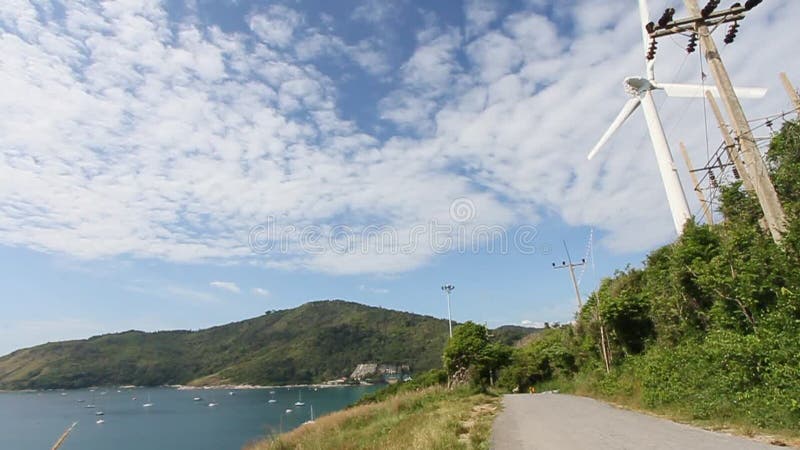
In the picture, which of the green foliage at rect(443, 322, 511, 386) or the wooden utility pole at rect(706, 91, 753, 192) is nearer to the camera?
the wooden utility pole at rect(706, 91, 753, 192)

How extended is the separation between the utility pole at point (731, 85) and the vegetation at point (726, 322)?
41.3 inches

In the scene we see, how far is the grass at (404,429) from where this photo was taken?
10320 mm

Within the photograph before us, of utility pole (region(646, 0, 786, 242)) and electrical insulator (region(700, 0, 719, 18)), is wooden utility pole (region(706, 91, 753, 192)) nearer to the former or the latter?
utility pole (region(646, 0, 786, 242))

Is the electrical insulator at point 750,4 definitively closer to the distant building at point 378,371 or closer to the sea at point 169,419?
the sea at point 169,419

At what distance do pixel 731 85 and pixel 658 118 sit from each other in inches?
691

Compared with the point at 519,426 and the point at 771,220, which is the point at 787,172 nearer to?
the point at 771,220

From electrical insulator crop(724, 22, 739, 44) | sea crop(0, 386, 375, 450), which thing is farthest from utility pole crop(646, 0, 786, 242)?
sea crop(0, 386, 375, 450)

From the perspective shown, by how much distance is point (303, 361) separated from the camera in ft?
620

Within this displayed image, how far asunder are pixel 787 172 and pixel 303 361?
192 metres

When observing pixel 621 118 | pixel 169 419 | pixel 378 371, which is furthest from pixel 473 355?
pixel 378 371

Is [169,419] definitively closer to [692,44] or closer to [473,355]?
[473,355]

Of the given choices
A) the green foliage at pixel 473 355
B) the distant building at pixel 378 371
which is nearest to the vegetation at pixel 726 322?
the green foliage at pixel 473 355

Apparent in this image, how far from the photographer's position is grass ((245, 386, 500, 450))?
10320 millimetres

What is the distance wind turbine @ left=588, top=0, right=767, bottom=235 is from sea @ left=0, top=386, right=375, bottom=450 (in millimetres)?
30980
